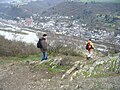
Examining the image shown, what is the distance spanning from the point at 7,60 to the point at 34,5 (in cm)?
12937

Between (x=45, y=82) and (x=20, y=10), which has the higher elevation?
(x=45, y=82)

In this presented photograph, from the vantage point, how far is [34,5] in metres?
148

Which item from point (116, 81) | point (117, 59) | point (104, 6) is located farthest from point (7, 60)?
point (104, 6)

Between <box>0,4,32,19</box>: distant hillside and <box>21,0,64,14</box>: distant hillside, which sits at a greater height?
<box>21,0,64,14</box>: distant hillside

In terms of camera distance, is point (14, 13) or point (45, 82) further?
point (14, 13)

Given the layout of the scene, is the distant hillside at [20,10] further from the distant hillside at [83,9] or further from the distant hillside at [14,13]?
the distant hillside at [83,9]

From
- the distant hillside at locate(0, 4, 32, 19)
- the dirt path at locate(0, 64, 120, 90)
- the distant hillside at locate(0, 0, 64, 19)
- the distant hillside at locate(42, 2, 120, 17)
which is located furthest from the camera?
the distant hillside at locate(0, 0, 64, 19)

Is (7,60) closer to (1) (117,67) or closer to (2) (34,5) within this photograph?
(1) (117,67)

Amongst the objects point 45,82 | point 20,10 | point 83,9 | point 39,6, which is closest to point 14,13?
point 20,10

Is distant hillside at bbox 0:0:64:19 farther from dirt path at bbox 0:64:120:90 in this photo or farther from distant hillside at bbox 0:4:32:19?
dirt path at bbox 0:64:120:90

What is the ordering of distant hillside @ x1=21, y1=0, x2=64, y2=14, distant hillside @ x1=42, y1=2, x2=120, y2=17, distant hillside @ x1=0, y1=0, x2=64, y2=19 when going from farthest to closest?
1. distant hillside @ x1=21, y1=0, x2=64, y2=14
2. distant hillside @ x1=0, y1=0, x2=64, y2=19
3. distant hillside @ x1=42, y1=2, x2=120, y2=17

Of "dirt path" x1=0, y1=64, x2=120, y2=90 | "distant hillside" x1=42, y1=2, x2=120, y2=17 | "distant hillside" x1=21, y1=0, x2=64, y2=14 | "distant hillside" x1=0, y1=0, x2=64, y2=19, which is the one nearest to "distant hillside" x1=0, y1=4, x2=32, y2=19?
"distant hillside" x1=0, y1=0, x2=64, y2=19

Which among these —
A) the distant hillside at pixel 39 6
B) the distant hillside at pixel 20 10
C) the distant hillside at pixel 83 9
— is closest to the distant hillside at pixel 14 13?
the distant hillside at pixel 20 10

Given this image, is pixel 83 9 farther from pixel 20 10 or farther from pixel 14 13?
pixel 14 13
